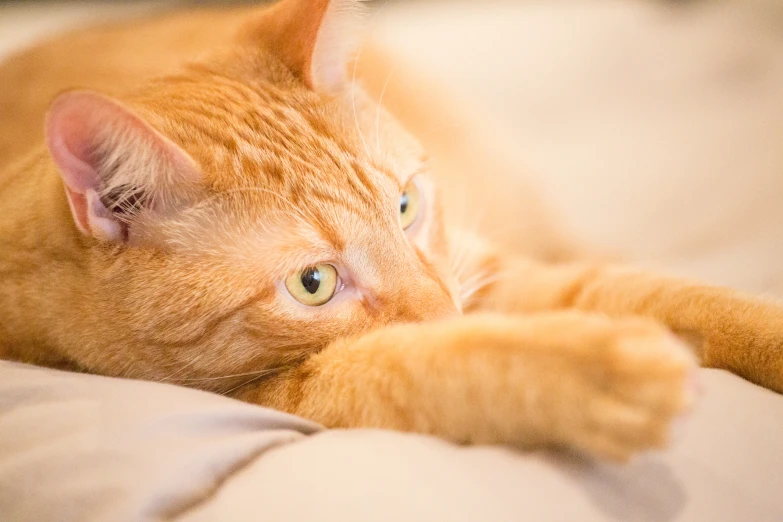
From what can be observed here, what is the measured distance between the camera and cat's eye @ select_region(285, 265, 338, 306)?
106 centimetres

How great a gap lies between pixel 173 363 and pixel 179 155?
38cm

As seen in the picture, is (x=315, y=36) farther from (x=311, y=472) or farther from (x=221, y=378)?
(x=311, y=472)

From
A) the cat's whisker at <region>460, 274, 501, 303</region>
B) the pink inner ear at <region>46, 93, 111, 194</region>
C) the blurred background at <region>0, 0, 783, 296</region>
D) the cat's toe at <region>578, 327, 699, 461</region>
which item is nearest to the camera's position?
the cat's toe at <region>578, 327, 699, 461</region>

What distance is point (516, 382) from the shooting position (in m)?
0.77

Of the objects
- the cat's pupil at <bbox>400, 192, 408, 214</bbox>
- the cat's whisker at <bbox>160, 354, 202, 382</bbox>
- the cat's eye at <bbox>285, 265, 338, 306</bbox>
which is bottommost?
the cat's whisker at <bbox>160, 354, 202, 382</bbox>

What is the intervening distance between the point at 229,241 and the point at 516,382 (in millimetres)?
574

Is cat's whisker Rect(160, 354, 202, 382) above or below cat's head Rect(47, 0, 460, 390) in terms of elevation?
below

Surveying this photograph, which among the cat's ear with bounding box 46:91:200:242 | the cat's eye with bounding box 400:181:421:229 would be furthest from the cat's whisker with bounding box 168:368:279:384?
the cat's eye with bounding box 400:181:421:229

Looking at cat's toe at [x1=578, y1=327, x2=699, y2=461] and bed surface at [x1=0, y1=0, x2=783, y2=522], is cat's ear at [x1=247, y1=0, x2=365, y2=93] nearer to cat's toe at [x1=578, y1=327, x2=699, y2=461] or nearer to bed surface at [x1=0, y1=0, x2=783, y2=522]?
bed surface at [x1=0, y1=0, x2=783, y2=522]

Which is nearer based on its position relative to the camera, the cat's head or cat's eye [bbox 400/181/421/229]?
the cat's head

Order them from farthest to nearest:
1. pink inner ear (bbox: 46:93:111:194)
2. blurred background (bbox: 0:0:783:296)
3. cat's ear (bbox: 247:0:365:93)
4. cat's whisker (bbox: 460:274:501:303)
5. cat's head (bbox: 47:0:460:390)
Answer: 1. blurred background (bbox: 0:0:783:296)
2. cat's whisker (bbox: 460:274:501:303)
3. cat's ear (bbox: 247:0:365:93)
4. cat's head (bbox: 47:0:460:390)
5. pink inner ear (bbox: 46:93:111:194)

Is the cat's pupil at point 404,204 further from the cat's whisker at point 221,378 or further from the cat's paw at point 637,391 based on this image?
the cat's paw at point 637,391

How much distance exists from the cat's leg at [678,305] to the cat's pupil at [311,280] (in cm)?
57

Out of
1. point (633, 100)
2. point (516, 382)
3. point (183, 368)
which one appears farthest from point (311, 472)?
point (633, 100)
